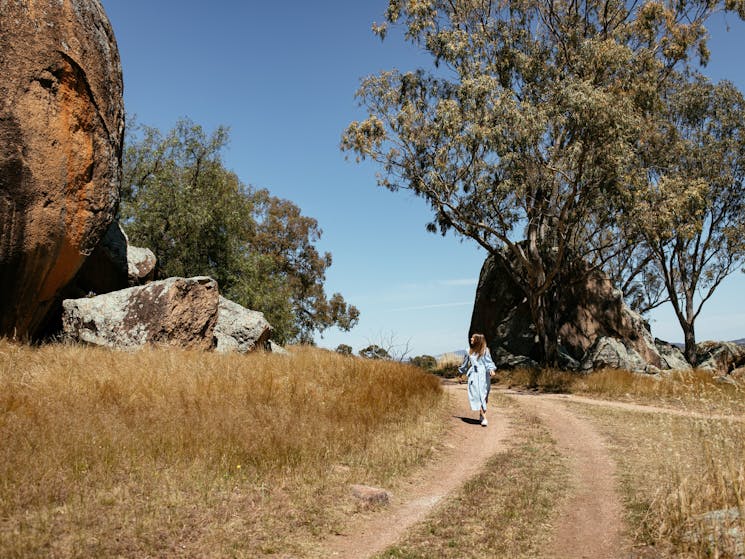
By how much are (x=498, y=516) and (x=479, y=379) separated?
6292 millimetres

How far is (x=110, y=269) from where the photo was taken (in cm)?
1656

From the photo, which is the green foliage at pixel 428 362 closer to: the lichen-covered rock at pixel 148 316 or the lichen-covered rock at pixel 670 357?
the lichen-covered rock at pixel 670 357

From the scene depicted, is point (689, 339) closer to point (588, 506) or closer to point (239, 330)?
point (239, 330)

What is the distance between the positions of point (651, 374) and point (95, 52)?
20209 mm

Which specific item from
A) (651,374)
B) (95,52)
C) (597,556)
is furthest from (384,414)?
(651,374)

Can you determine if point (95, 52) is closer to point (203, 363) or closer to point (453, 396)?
point (203, 363)

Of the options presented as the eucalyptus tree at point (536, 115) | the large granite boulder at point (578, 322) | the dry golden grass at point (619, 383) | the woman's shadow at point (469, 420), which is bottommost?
the woman's shadow at point (469, 420)

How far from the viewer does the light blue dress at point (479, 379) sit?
12.6 m

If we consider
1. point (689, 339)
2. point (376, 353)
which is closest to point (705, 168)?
point (689, 339)

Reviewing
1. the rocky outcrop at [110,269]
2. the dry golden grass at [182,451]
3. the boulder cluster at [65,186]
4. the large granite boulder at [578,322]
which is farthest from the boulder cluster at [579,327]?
the dry golden grass at [182,451]

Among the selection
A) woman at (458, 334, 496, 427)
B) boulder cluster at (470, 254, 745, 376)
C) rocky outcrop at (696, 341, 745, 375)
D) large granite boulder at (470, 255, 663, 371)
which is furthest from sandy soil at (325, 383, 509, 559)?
rocky outcrop at (696, 341, 745, 375)

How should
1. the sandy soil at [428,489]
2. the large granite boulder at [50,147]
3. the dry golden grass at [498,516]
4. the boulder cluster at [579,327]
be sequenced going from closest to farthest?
the dry golden grass at [498,516]
the sandy soil at [428,489]
the large granite boulder at [50,147]
the boulder cluster at [579,327]

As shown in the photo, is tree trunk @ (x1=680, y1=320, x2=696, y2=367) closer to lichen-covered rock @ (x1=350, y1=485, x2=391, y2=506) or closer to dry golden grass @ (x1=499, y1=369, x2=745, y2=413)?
dry golden grass @ (x1=499, y1=369, x2=745, y2=413)

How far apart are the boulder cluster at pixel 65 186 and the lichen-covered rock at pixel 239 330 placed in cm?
64
